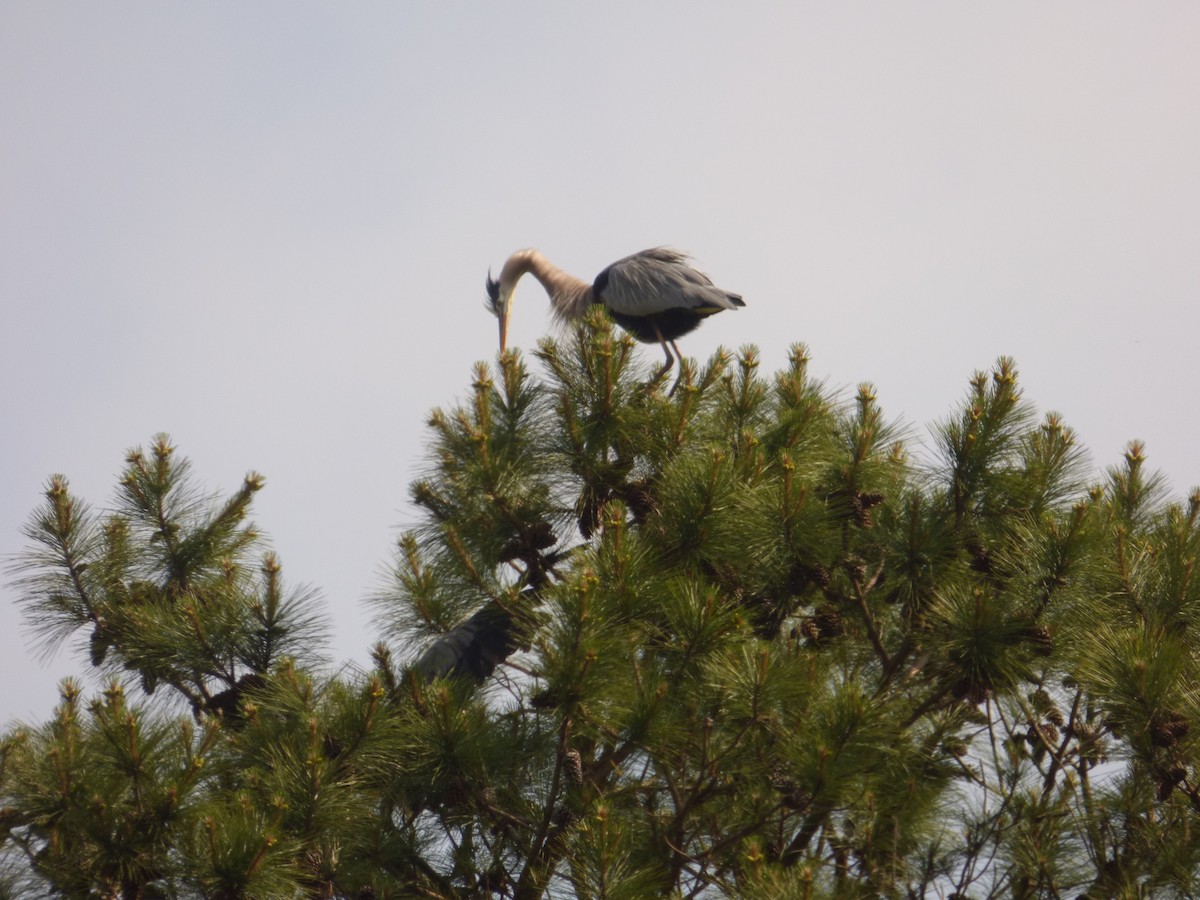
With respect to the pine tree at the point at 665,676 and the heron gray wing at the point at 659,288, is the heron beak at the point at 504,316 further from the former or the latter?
the pine tree at the point at 665,676

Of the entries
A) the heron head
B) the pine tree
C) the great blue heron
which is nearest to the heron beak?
the heron head

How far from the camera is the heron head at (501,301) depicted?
9.48 m

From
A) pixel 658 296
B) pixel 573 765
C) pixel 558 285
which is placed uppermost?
pixel 558 285

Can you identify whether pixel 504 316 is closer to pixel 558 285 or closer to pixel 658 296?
pixel 558 285

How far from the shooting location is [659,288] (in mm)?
6941

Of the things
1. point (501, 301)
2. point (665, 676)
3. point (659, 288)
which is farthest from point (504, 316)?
point (665, 676)

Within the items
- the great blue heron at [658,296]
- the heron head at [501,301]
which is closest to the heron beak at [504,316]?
the heron head at [501,301]

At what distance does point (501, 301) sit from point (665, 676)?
232 inches

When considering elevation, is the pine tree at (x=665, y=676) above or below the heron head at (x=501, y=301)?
below

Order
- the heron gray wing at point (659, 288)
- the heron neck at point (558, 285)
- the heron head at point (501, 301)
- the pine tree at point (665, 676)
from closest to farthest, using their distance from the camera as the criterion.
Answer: the pine tree at point (665, 676), the heron gray wing at point (659, 288), the heron neck at point (558, 285), the heron head at point (501, 301)

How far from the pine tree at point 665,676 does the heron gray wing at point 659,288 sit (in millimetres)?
1890

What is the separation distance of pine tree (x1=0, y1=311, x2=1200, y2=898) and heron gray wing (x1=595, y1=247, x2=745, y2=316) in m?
1.89

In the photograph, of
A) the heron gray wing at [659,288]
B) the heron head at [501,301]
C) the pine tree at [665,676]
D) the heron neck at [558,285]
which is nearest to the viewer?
the pine tree at [665,676]

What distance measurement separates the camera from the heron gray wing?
6.89m
